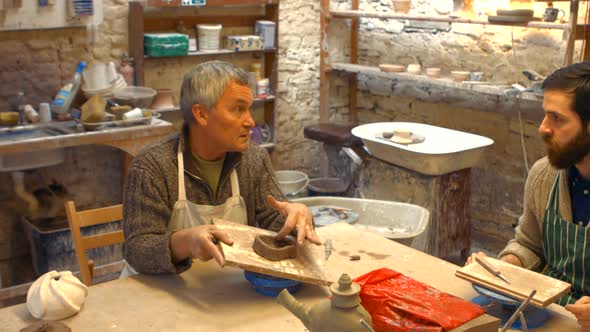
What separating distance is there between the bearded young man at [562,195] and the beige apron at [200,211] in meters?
0.92

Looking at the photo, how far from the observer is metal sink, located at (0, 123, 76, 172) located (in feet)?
14.3

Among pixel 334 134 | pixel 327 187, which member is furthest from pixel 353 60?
pixel 327 187

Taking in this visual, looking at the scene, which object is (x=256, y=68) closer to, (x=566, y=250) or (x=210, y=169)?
(x=210, y=169)

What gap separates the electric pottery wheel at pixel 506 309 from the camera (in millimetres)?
2143

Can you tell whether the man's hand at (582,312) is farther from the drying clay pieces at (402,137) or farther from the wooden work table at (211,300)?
the drying clay pieces at (402,137)

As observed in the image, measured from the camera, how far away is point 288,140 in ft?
21.0

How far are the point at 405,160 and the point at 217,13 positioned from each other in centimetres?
213

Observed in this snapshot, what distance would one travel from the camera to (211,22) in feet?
18.6

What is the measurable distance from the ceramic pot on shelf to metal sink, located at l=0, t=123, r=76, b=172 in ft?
2.61

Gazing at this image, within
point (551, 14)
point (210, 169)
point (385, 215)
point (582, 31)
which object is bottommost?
point (385, 215)

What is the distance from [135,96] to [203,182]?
236 cm

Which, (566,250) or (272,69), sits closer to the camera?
(566,250)

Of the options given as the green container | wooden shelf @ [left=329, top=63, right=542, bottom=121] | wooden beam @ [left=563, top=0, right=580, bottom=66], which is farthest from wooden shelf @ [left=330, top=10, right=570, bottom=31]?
the green container

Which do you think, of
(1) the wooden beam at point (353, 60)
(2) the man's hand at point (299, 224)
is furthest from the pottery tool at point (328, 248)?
(1) the wooden beam at point (353, 60)
